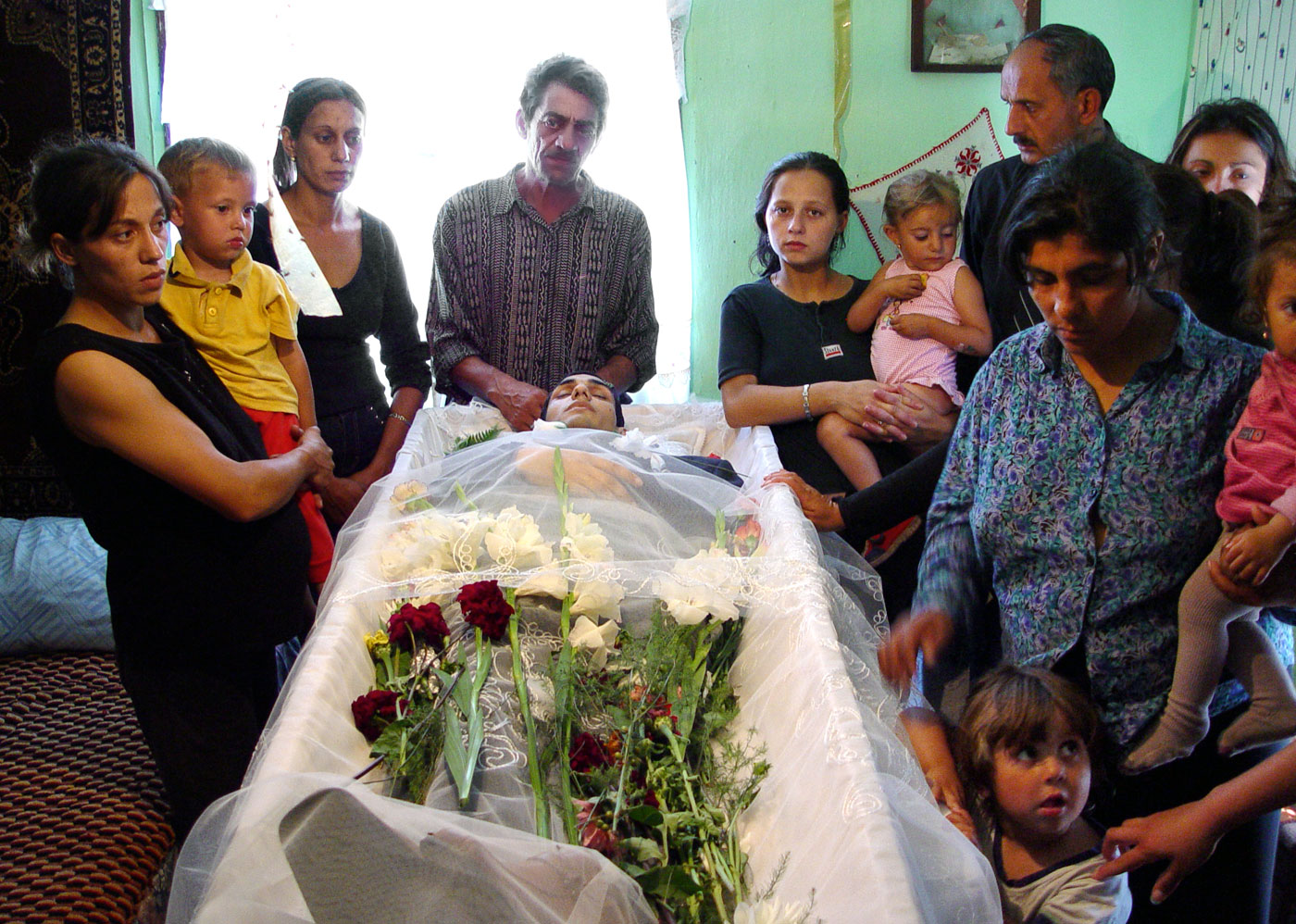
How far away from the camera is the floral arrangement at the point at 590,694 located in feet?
4.23

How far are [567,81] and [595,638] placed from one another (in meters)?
1.87

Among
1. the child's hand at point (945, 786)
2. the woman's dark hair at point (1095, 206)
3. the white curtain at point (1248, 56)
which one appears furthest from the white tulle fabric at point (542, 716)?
the white curtain at point (1248, 56)

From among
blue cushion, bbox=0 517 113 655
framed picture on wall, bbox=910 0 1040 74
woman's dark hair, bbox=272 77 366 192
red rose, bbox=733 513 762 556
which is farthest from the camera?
framed picture on wall, bbox=910 0 1040 74

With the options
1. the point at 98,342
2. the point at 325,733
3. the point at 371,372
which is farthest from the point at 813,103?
the point at 325,733

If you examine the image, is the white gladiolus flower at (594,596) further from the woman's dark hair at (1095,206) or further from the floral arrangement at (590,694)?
the woman's dark hair at (1095,206)

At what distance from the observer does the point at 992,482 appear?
1.60m

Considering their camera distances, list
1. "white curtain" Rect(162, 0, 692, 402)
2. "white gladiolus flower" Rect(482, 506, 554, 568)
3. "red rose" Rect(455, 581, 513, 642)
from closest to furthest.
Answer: "red rose" Rect(455, 581, 513, 642) → "white gladiolus flower" Rect(482, 506, 554, 568) → "white curtain" Rect(162, 0, 692, 402)

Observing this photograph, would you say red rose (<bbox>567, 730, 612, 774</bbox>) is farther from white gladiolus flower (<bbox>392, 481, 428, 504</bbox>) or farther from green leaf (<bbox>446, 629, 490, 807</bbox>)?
white gladiolus flower (<bbox>392, 481, 428, 504</bbox>)

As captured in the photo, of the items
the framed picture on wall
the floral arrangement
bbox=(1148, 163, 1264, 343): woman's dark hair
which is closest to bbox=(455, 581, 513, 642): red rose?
the floral arrangement

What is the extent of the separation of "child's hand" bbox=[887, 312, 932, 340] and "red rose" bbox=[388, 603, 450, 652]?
5.43 feet

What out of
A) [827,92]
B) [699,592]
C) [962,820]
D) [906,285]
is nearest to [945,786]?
[962,820]

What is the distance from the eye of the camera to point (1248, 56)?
3.27m

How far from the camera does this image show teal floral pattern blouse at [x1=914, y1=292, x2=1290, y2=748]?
1.43 meters

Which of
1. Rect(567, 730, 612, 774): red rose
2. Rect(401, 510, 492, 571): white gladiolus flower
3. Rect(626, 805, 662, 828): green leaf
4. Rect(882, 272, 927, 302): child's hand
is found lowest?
Rect(626, 805, 662, 828): green leaf
